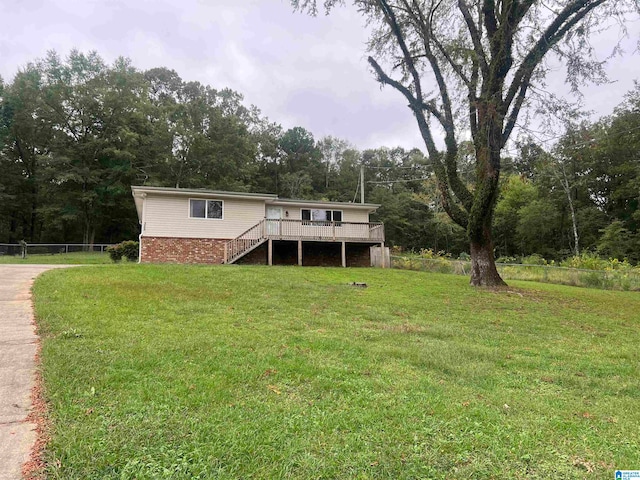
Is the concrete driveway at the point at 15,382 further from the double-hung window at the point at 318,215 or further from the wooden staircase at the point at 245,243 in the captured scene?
the double-hung window at the point at 318,215

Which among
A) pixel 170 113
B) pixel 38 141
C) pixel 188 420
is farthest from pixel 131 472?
pixel 38 141

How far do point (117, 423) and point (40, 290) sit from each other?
250 inches

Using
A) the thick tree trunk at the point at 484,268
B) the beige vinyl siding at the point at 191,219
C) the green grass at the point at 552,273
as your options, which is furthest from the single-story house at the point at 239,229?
the thick tree trunk at the point at 484,268

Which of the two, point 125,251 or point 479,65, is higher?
point 479,65

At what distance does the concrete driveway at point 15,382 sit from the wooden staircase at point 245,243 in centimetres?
970

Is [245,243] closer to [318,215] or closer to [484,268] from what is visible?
[318,215]

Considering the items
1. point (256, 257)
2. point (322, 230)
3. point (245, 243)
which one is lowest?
point (256, 257)

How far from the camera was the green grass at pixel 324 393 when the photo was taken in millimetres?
2162

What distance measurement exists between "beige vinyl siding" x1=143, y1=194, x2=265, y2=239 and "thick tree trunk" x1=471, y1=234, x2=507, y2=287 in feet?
32.1

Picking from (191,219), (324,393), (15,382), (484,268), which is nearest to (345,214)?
(191,219)

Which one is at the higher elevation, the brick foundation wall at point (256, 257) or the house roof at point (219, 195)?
the house roof at point (219, 195)

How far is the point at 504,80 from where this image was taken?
1098 centimetres

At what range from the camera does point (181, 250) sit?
639 inches

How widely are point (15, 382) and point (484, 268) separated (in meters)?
11.3
